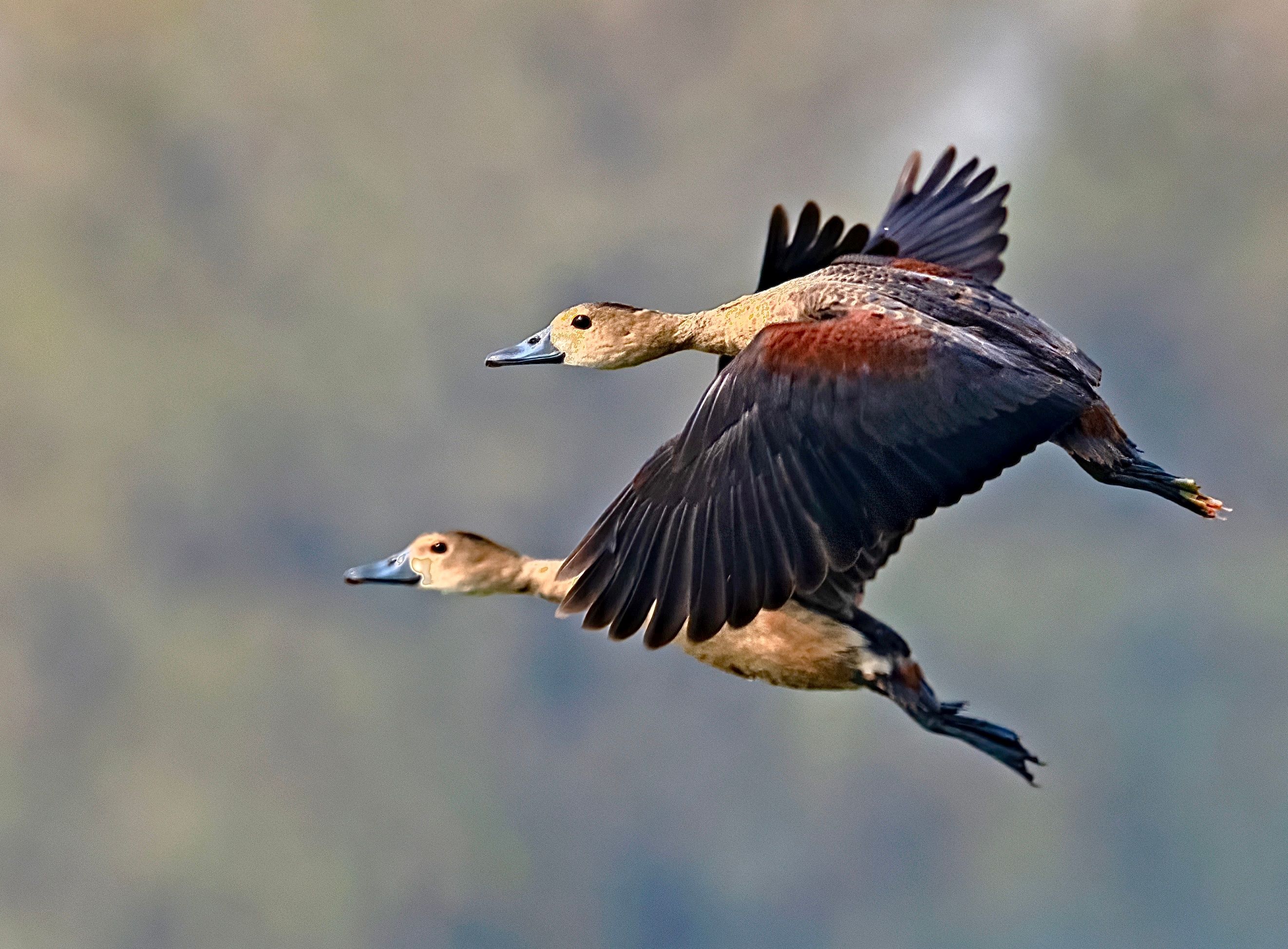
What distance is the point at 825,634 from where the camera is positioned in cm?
728

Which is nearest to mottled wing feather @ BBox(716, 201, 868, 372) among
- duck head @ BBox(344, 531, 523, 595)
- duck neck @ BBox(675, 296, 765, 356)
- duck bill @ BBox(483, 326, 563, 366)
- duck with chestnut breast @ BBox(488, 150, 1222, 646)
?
duck neck @ BBox(675, 296, 765, 356)

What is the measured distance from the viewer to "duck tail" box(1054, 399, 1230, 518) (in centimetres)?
709

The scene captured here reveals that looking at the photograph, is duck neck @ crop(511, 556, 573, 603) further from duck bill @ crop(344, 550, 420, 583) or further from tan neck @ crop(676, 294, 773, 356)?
tan neck @ crop(676, 294, 773, 356)

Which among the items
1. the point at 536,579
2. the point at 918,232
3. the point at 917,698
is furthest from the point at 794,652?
the point at 918,232

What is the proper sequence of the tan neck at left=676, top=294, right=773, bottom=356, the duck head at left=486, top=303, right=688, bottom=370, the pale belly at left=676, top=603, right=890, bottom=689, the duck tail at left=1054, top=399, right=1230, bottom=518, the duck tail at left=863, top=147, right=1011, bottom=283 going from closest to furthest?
the duck tail at left=1054, top=399, right=1230, bottom=518, the pale belly at left=676, top=603, right=890, bottom=689, the tan neck at left=676, top=294, right=773, bottom=356, the duck head at left=486, top=303, right=688, bottom=370, the duck tail at left=863, top=147, right=1011, bottom=283

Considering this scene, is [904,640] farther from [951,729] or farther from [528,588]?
[528,588]

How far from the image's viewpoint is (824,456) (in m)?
6.50

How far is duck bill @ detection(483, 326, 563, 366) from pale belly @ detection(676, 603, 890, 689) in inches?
62.5

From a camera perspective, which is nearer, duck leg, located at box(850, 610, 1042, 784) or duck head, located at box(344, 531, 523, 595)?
duck leg, located at box(850, 610, 1042, 784)

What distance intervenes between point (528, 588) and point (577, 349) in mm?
1202

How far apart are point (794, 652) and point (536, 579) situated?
1.72 meters

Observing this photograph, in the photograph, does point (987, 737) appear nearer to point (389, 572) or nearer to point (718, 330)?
point (718, 330)

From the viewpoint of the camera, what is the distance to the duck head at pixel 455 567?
335 inches

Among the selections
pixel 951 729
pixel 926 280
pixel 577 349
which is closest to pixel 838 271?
pixel 926 280
